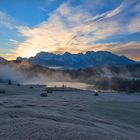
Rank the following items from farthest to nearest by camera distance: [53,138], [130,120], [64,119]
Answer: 1. [130,120]
2. [64,119]
3. [53,138]

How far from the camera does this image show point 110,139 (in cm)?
521

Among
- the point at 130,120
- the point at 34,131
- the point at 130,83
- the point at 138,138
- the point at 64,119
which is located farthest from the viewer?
the point at 130,83

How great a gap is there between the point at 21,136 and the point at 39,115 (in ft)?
7.45

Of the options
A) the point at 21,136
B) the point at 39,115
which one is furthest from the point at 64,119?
the point at 21,136

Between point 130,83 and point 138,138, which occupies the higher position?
point 130,83

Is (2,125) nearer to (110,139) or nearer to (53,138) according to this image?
(53,138)

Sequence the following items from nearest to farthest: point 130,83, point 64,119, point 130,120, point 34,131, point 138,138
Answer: point 34,131
point 138,138
point 64,119
point 130,120
point 130,83

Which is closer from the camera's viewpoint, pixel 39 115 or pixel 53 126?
pixel 53 126

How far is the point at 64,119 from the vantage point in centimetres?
700

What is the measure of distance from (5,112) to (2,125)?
1737mm

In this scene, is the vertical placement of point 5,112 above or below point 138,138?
above

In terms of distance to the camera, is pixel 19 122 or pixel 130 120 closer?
pixel 19 122

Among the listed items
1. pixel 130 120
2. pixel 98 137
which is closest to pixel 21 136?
pixel 98 137

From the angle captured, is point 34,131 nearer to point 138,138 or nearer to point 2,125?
point 2,125
